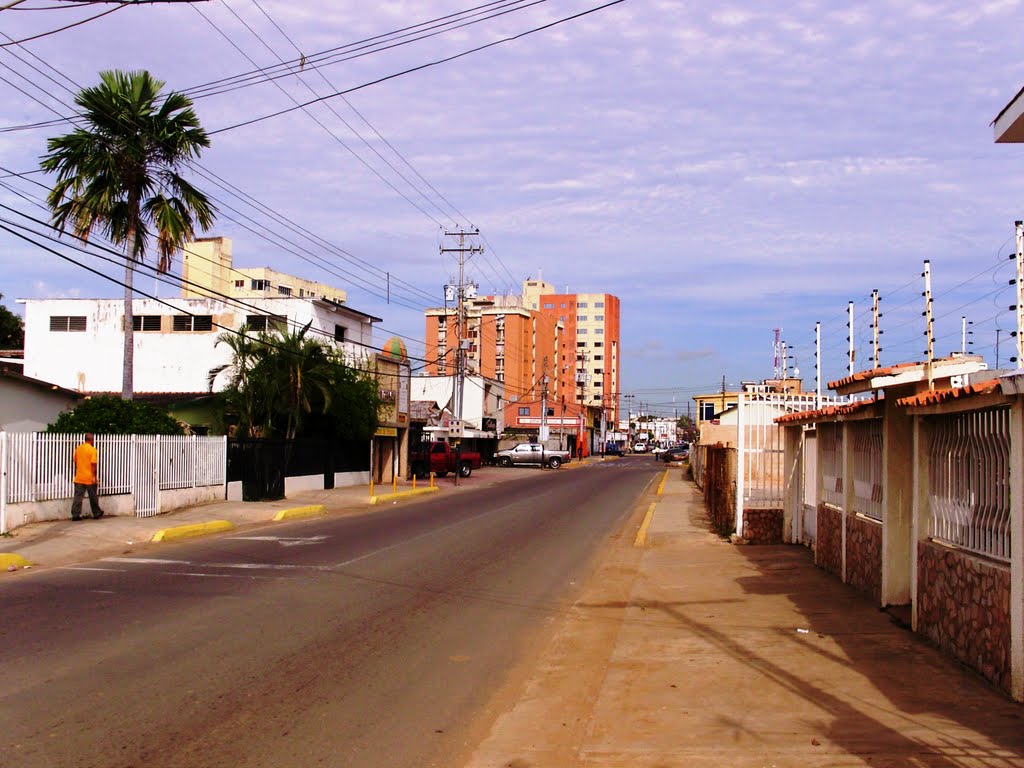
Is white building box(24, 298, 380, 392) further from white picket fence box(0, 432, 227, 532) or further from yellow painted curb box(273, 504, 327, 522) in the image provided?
white picket fence box(0, 432, 227, 532)

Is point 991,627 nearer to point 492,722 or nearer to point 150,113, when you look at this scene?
point 492,722

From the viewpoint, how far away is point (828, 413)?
13.2 meters

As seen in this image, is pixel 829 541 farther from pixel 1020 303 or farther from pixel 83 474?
pixel 83 474

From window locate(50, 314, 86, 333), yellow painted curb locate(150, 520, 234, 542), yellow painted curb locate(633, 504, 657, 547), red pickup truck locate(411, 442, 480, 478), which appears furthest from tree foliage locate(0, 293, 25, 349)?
yellow painted curb locate(633, 504, 657, 547)

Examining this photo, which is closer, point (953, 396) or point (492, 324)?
point (953, 396)

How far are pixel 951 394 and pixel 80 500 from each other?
17.2 m

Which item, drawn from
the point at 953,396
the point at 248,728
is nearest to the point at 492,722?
the point at 248,728

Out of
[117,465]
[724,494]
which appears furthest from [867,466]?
[117,465]

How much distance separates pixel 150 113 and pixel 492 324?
102403 millimetres

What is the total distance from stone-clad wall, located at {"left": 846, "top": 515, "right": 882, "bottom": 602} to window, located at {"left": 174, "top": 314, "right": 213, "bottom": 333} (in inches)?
1610

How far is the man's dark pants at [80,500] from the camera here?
19484 mm

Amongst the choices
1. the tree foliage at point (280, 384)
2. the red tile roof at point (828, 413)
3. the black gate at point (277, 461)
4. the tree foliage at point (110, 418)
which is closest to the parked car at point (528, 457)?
the black gate at point (277, 461)

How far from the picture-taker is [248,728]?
658cm

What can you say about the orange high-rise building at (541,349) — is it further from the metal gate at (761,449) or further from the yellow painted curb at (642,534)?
the metal gate at (761,449)
